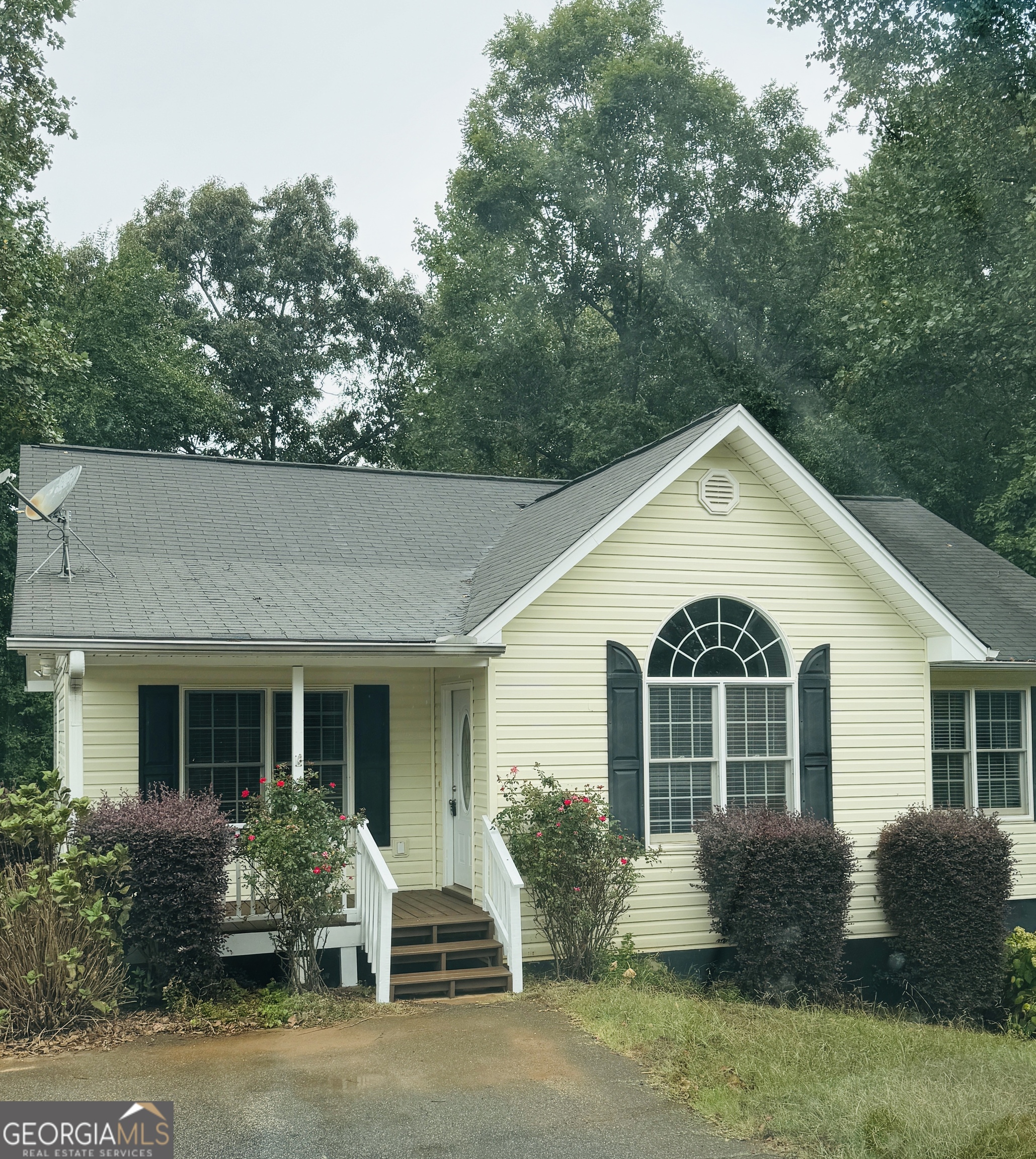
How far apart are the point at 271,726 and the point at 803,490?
5839 millimetres

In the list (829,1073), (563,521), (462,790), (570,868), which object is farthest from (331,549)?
(829,1073)

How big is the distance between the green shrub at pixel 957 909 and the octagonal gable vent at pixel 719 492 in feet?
12.2

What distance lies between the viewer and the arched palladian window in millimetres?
11000

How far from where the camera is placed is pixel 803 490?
11.2 meters

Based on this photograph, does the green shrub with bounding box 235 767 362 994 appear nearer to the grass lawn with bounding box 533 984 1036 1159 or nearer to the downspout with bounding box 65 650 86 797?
the downspout with bounding box 65 650 86 797

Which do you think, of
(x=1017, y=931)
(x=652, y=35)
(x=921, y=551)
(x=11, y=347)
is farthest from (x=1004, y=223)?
(x=652, y=35)

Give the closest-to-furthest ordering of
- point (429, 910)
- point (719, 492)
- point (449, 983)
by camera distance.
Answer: point (449, 983)
point (429, 910)
point (719, 492)

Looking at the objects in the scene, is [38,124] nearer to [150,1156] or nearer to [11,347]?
[11,347]

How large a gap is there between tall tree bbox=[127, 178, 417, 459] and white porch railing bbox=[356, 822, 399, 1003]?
23246 millimetres

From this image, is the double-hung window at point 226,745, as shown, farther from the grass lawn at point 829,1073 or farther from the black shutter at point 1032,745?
the black shutter at point 1032,745

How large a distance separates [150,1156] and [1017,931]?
927cm

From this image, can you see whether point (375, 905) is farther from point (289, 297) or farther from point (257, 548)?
point (289, 297)

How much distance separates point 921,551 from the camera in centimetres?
1486

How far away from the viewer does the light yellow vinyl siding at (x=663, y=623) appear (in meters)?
10.6
